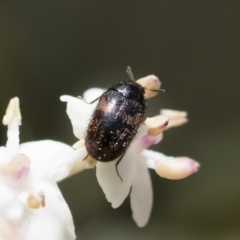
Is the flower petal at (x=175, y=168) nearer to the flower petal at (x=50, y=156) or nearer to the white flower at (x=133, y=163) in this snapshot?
the white flower at (x=133, y=163)

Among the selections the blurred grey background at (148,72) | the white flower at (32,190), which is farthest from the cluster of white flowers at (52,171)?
the blurred grey background at (148,72)

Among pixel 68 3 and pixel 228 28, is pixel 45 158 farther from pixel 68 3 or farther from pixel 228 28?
pixel 228 28

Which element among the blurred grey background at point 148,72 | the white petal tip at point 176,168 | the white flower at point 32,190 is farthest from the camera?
the blurred grey background at point 148,72

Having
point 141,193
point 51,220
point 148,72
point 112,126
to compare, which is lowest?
point 148,72

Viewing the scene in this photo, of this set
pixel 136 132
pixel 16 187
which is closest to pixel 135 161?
pixel 136 132

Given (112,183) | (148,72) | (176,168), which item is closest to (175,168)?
(176,168)

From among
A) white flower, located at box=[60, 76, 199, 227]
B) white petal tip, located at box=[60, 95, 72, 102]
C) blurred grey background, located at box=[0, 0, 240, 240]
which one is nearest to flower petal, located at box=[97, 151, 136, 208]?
white flower, located at box=[60, 76, 199, 227]

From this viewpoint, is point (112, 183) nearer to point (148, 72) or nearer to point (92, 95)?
point (92, 95)
